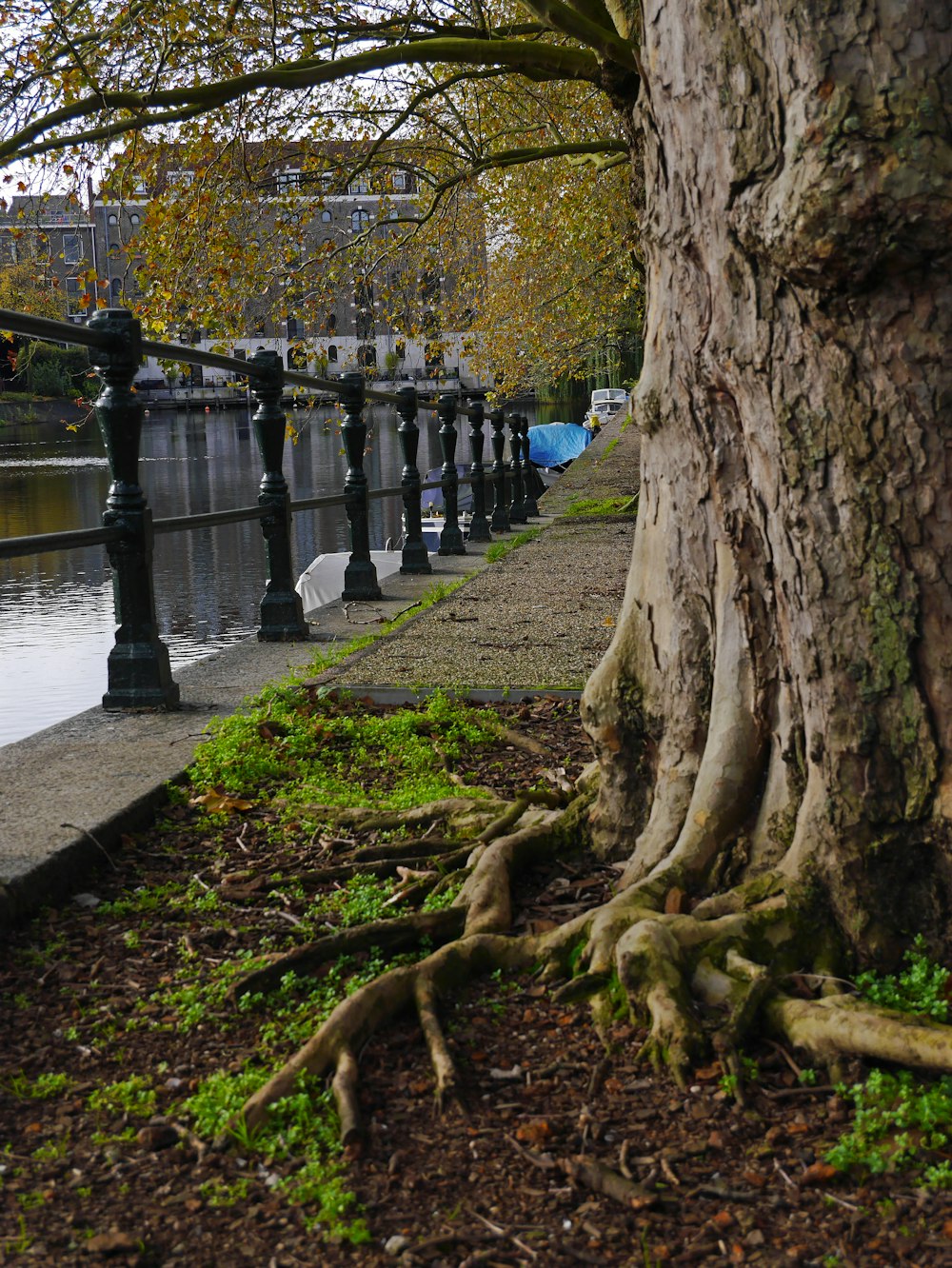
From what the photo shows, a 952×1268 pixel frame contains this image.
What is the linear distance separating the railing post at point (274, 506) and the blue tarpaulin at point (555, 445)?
31459 mm

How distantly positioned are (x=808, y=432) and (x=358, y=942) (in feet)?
4.53

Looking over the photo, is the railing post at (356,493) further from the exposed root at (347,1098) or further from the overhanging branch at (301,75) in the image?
the exposed root at (347,1098)

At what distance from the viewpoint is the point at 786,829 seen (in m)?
2.59

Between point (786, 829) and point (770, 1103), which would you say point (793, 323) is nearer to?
point (786, 829)

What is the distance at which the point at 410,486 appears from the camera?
915 centimetres

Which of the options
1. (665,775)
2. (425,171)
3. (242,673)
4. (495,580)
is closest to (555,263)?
(425,171)

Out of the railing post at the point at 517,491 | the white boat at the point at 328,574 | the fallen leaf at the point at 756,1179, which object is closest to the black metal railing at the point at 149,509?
the fallen leaf at the point at 756,1179

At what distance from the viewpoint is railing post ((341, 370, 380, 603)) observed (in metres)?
7.59

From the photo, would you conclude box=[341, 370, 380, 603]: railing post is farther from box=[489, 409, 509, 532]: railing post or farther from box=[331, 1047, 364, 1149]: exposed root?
box=[489, 409, 509, 532]: railing post

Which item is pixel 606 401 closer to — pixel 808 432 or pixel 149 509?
pixel 149 509

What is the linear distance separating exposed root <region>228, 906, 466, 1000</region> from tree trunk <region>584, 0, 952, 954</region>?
452 mm

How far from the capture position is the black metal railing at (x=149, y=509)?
447 cm

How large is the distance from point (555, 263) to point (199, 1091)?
20.7 meters

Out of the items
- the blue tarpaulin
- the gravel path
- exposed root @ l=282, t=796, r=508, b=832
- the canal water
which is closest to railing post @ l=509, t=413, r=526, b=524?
the canal water
